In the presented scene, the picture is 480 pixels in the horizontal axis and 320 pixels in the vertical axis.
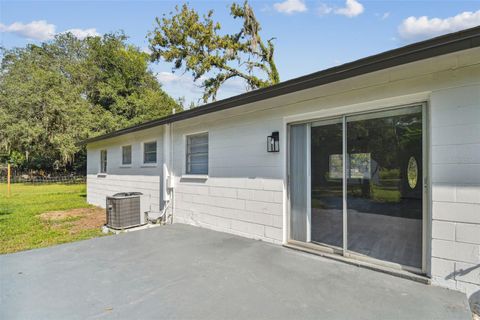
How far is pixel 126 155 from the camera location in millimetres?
8828

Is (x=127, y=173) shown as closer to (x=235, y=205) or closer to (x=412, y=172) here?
(x=235, y=205)

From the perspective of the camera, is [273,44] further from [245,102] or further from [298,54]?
[245,102]

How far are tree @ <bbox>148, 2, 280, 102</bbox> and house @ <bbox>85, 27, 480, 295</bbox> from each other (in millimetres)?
9703

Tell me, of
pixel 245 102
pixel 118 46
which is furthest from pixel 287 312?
pixel 118 46

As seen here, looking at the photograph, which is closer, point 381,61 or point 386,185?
point 381,61

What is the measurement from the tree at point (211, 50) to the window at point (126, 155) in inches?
281

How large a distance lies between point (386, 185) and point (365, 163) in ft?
1.22

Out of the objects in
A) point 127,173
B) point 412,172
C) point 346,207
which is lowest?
point 346,207

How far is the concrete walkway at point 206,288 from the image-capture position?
2.36m

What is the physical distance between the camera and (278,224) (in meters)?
4.32

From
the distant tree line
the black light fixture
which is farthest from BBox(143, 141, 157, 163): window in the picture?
the distant tree line

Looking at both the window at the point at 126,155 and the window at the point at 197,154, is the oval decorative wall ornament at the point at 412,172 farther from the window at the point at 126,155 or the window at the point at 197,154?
the window at the point at 126,155

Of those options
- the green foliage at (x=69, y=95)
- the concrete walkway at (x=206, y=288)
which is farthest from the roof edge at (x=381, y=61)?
the green foliage at (x=69, y=95)

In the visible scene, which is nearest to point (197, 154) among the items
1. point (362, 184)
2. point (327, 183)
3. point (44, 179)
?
point (327, 183)
